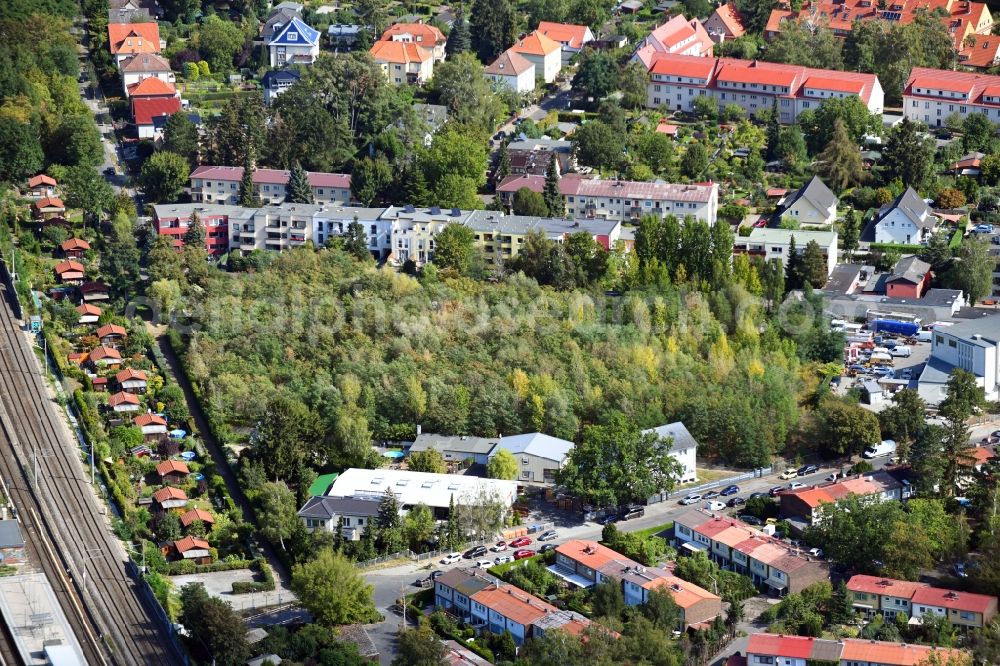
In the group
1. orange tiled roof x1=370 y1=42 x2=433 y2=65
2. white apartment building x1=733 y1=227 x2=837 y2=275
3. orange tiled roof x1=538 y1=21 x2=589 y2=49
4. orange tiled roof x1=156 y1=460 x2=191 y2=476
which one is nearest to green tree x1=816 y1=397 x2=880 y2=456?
white apartment building x1=733 y1=227 x2=837 y2=275

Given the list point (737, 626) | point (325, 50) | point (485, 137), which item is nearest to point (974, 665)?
point (737, 626)

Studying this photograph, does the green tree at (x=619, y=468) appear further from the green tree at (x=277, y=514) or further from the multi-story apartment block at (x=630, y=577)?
the green tree at (x=277, y=514)

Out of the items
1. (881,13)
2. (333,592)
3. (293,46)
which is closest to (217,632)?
(333,592)

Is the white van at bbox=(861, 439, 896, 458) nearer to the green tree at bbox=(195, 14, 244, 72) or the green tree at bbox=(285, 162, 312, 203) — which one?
the green tree at bbox=(285, 162, 312, 203)

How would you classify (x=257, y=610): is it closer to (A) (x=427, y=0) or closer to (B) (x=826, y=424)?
(B) (x=826, y=424)

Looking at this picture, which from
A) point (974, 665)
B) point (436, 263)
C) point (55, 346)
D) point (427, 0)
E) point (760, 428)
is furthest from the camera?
point (427, 0)

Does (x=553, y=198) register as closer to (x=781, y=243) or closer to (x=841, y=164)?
(x=781, y=243)

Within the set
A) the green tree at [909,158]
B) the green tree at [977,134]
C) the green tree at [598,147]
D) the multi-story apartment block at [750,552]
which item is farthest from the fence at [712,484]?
the green tree at [977,134]
